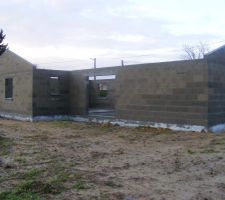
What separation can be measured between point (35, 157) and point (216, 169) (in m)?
4.22

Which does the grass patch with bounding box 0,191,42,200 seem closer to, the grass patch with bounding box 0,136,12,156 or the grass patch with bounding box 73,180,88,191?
the grass patch with bounding box 73,180,88,191

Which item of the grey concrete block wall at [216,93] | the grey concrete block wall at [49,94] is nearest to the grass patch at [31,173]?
the grey concrete block wall at [216,93]

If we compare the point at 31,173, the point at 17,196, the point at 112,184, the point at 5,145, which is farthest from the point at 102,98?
the point at 17,196

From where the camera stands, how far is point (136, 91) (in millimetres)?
16594

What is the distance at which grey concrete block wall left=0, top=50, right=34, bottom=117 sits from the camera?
20188 millimetres

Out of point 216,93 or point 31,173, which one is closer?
point 31,173

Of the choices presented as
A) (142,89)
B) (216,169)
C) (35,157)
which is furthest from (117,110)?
(216,169)

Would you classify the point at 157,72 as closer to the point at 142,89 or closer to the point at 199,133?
the point at 142,89

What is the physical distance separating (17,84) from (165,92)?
9613 mm

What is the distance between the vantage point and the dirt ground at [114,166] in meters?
6.09

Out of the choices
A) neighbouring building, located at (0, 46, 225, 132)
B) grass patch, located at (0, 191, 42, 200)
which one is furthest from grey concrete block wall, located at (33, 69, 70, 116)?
grass patch, located at (0, 191, 42, 200)

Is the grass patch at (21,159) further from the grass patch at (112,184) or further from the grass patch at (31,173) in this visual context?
the grass patch at (112,184)

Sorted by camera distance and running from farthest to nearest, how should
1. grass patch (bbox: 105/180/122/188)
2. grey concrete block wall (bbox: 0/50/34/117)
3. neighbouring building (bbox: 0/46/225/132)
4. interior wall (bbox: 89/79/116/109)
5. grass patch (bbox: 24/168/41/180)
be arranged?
interior wall (bbox: 89/79/116/109), grey concrete block wall (bbox: 0/50/34/117), neighbouring building (bbox: 0/46/225/132), grass patch (bbox: 24/168/41/180), grass patch (bbox: 105/180/122/188)

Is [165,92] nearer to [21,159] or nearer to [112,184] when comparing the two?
[21,159]
